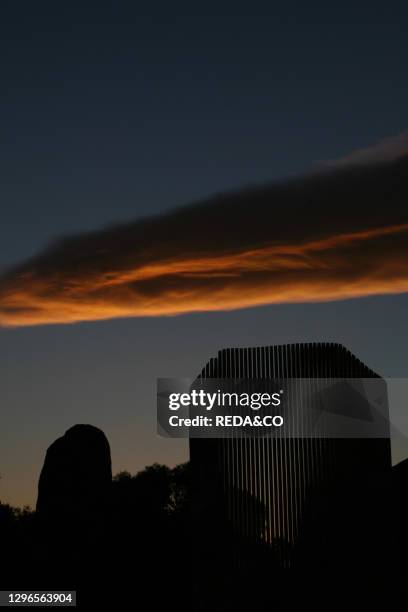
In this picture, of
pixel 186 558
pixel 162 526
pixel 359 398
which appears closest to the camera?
pixel 359 398

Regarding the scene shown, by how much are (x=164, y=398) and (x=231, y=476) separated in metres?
2.98

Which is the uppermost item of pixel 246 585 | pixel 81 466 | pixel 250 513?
pixel 81 466

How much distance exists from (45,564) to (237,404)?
291 inches

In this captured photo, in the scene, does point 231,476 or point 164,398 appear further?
point 164,398

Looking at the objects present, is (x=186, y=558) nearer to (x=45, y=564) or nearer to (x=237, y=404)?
(x=45, y=564)

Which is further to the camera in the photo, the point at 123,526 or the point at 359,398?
the point at 123,526

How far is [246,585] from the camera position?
2030 centimetres

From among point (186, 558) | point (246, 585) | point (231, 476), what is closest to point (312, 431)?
point (231, 476)

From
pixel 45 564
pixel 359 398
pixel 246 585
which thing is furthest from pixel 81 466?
pixel 359 398

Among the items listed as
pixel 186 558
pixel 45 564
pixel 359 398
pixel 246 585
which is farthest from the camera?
pixel 186 558

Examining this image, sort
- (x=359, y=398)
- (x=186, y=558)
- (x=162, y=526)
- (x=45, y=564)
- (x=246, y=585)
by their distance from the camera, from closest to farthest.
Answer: (x=246, y=585) < (x=359, y=398) < (x=45, y=564) < (x=186, y=558) < (x=162, y=526)

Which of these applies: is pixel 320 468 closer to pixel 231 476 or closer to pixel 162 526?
pixel 231 476

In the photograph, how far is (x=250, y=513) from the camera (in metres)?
20.5

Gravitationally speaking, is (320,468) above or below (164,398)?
below
